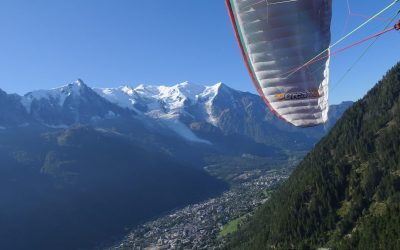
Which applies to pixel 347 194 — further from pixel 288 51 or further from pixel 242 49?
pixel 242 49

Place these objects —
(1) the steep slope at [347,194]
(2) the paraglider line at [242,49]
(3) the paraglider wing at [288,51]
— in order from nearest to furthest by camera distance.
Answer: (2) the paraglider line at [242,49] < (3) the paraglider wing at [288,51] < (1) the steep slope at [347,194]

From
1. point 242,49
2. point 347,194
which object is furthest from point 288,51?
point 347,194

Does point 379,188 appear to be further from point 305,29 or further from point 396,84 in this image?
point 305,29

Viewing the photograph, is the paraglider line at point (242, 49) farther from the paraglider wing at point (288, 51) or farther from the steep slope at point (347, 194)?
the steep slope at point (347, 194)

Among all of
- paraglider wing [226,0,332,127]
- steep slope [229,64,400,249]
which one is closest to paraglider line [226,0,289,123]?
paraglider wing [226,0,332,127]

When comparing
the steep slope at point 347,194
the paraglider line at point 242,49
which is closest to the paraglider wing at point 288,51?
the paraglider line at point 242,49

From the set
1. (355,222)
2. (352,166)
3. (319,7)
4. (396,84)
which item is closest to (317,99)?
(319,7)
